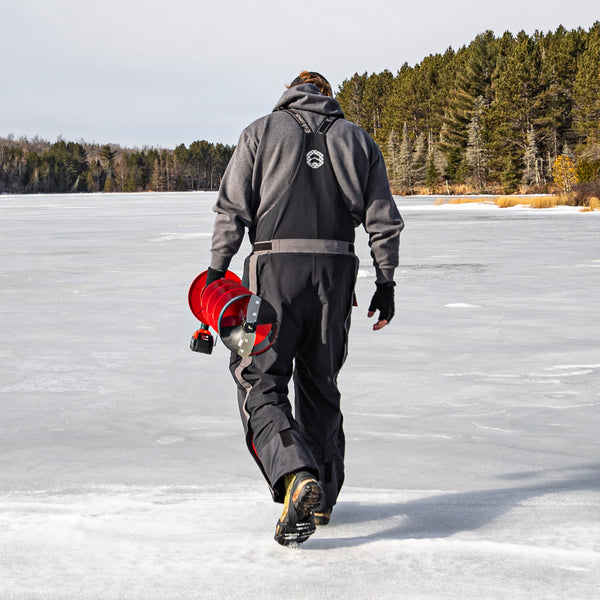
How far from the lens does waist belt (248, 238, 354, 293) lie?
109 inches

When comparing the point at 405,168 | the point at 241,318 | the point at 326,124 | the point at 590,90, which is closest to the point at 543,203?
the point at 590,90

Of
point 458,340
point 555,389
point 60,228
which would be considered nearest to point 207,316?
point 555,389

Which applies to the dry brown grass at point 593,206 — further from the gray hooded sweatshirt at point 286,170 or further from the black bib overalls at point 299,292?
the black bib overalls at point 299,292

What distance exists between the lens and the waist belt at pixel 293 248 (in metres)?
2.78

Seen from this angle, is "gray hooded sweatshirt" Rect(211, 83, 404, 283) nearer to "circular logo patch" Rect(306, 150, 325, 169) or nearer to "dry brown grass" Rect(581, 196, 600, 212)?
"circular logo patch" Rect(306, 150, 325, 169)

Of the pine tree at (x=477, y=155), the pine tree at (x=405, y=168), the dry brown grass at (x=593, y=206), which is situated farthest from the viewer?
the pine tree at (x=405, y=168)

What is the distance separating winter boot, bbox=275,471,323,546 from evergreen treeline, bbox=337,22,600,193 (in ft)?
143

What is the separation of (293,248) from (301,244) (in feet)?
0.09

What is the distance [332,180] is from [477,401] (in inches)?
88.6

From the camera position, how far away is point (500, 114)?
236 feet

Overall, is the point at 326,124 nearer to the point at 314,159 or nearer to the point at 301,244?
the point at 314,159

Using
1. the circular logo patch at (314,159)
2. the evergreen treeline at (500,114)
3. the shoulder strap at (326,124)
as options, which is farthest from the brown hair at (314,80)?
the evergreen treeline at (500,114)

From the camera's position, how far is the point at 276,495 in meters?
2.71

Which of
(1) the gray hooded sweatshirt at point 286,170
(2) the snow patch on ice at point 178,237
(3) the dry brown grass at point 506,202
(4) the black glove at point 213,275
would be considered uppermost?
(1) the gray hooded sweatshirt at point 286,170
